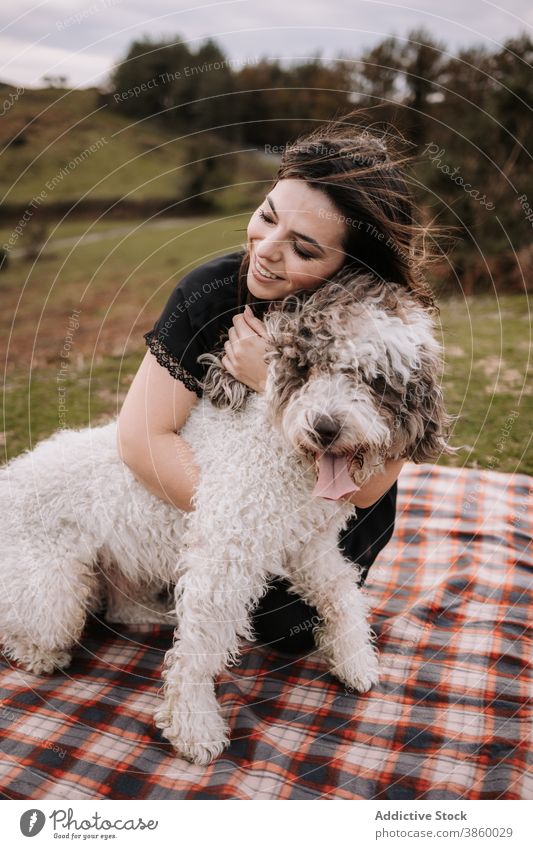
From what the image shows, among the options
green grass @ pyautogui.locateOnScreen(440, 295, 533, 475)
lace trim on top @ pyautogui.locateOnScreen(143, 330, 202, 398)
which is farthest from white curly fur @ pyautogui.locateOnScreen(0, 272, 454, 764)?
green grass @ pyautogui.locateOnScreen(440, 295, 533, 475)

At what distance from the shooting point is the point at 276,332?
2.60 meters

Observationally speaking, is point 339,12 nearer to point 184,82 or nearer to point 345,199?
point 345,199

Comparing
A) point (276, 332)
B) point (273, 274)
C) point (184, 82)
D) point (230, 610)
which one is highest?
point (184, 82)

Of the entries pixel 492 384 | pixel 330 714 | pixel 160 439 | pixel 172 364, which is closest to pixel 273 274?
pixel 172 364

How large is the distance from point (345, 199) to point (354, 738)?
98.4 inches

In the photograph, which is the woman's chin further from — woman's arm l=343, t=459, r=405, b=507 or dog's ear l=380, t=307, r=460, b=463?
woman's arm l=343, t=459, r=405, b=507

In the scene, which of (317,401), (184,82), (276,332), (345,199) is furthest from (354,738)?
(184,82)

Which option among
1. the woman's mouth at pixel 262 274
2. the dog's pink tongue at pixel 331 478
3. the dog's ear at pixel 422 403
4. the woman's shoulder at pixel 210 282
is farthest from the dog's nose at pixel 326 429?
the woman's shoulder at pixel 210 282

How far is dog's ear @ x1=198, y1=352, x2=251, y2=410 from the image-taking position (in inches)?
114

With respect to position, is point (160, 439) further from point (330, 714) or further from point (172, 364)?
point (330, 714)

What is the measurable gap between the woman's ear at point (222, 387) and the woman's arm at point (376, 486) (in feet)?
2.27

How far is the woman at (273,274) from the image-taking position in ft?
9.09

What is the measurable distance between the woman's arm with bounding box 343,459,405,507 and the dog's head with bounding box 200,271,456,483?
0.78 feet
